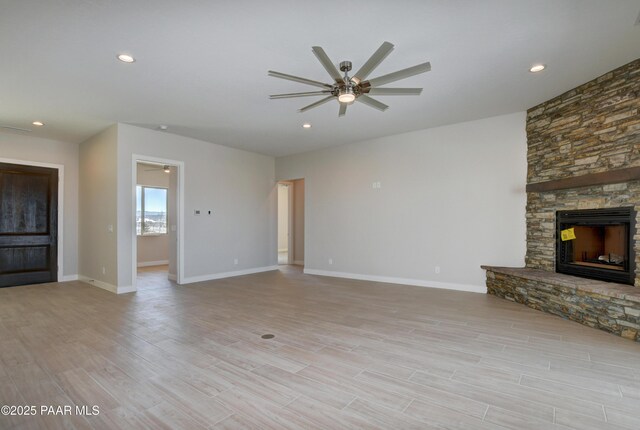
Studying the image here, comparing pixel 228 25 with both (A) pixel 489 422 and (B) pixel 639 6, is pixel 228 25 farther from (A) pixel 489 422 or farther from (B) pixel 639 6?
(A) pixel 489 422

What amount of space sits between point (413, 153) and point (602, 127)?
2827mm

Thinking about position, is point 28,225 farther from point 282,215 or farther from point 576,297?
point 576,297

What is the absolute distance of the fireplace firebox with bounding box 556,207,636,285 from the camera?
3.73 m

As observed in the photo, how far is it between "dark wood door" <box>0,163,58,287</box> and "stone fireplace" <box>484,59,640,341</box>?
333 inches

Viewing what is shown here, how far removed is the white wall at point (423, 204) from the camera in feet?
17.4

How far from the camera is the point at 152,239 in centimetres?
925

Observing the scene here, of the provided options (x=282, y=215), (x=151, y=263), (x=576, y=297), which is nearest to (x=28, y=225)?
(x=151, y=263)

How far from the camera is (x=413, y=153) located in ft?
20.4

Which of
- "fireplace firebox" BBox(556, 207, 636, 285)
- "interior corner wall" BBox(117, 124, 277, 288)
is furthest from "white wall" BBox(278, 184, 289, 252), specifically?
"fireplace firebox" BBox(556, 207, 636, 285)

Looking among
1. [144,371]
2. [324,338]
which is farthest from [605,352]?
[144,371]

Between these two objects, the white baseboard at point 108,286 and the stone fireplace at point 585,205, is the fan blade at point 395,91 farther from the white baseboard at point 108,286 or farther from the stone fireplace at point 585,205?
the white baseboard at point 108,286

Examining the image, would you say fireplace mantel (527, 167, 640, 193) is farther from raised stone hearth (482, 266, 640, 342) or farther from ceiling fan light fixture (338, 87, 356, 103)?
ceiling fan light fixture (338, 87, 356, 103)

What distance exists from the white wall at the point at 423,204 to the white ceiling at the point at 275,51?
83cm

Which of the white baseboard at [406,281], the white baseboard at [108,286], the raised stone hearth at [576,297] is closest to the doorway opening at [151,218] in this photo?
the white baseboard at [108,286]
